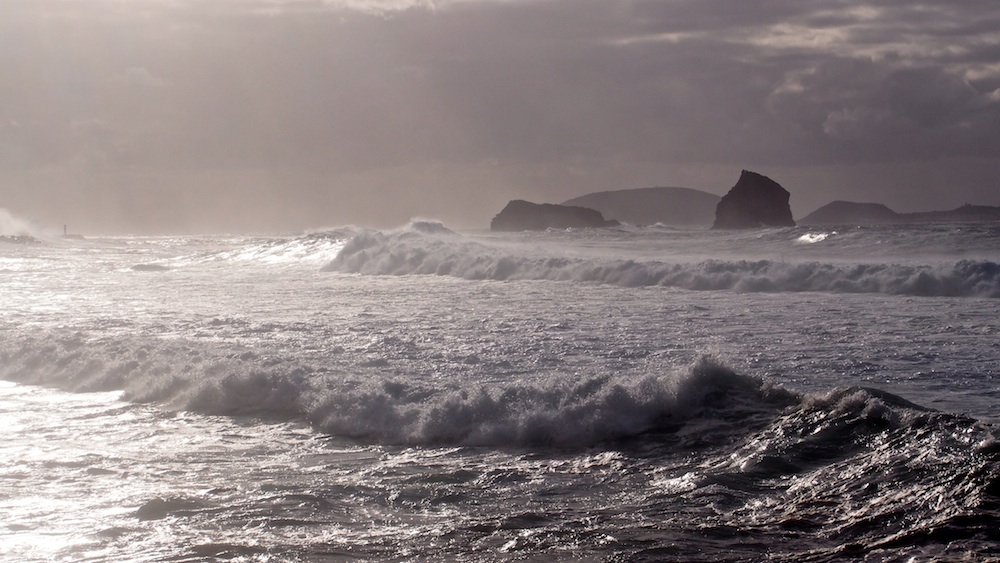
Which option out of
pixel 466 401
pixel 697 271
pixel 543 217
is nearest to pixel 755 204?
pixel 543 217

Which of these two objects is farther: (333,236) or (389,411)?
(333,236)

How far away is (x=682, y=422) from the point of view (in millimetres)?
7750

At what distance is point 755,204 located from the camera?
247 ft

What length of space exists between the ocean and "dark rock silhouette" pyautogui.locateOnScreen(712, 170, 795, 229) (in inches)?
2351

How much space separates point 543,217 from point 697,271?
2782 inches

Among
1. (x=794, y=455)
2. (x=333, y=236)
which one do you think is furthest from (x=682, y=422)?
(x=333, y=236)

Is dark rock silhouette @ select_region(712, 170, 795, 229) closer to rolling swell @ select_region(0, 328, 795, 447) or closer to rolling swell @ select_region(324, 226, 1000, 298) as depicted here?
rolling swell @ select_region(324, 226, 1000, 298)

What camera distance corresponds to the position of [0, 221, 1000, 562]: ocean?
533 centimetres

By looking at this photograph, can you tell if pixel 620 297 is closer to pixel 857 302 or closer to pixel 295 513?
pixel 857 302

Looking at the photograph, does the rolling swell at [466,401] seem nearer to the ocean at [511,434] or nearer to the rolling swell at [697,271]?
the ocean at [511,434]

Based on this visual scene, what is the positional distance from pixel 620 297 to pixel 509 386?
10203mm

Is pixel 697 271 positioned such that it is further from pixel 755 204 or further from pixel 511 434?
pixel 755 204

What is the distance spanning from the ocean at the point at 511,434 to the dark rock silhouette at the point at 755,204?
5972 cm

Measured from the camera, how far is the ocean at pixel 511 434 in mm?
5332
